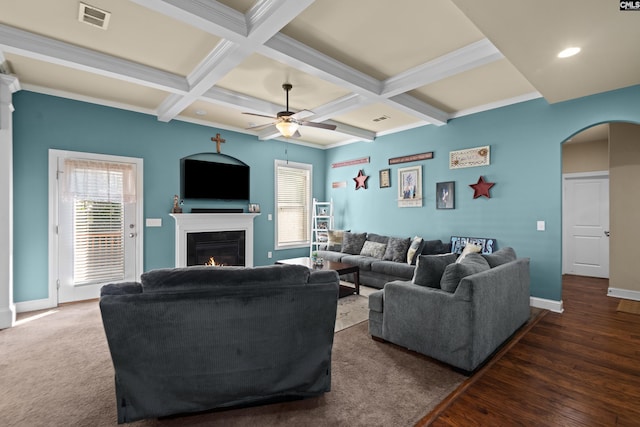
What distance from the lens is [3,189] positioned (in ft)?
11.5

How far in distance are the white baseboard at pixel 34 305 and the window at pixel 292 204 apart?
12.2ft

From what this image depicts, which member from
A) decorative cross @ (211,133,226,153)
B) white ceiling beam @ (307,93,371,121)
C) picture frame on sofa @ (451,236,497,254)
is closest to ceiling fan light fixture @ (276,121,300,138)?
white ceiling beam @ (307,93,371,121)

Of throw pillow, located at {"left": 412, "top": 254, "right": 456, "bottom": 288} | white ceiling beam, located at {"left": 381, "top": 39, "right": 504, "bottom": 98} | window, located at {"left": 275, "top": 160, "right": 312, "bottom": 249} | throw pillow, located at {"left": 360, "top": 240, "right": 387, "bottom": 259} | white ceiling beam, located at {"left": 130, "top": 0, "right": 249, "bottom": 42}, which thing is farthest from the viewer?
window, located at {"left": 275, "top": 160, "right": 312, "bottom": 249}

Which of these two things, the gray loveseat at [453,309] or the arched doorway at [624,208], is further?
the arched doorway at [624,208]

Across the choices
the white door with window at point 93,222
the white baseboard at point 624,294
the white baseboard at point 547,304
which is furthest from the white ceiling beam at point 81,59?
the white baseboard at point 624,294

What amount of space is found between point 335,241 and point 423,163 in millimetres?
2275

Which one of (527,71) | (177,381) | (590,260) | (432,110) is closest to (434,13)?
(527,71)

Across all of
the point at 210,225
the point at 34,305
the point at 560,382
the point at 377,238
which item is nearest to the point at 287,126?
the point at 210,225

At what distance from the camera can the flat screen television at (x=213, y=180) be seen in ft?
17.6

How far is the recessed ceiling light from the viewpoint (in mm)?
2686

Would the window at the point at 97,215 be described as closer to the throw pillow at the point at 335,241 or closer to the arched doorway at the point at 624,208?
the throw pillow at the point at 335,241

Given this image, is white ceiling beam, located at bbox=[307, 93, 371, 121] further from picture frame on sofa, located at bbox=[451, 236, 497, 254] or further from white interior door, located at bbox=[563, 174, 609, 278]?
white interior door, located at bbox=[563, 174, 609, 278]

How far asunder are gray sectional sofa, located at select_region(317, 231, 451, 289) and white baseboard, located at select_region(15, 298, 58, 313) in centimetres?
415

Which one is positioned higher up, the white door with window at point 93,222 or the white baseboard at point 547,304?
the white door with window at point 93,222
